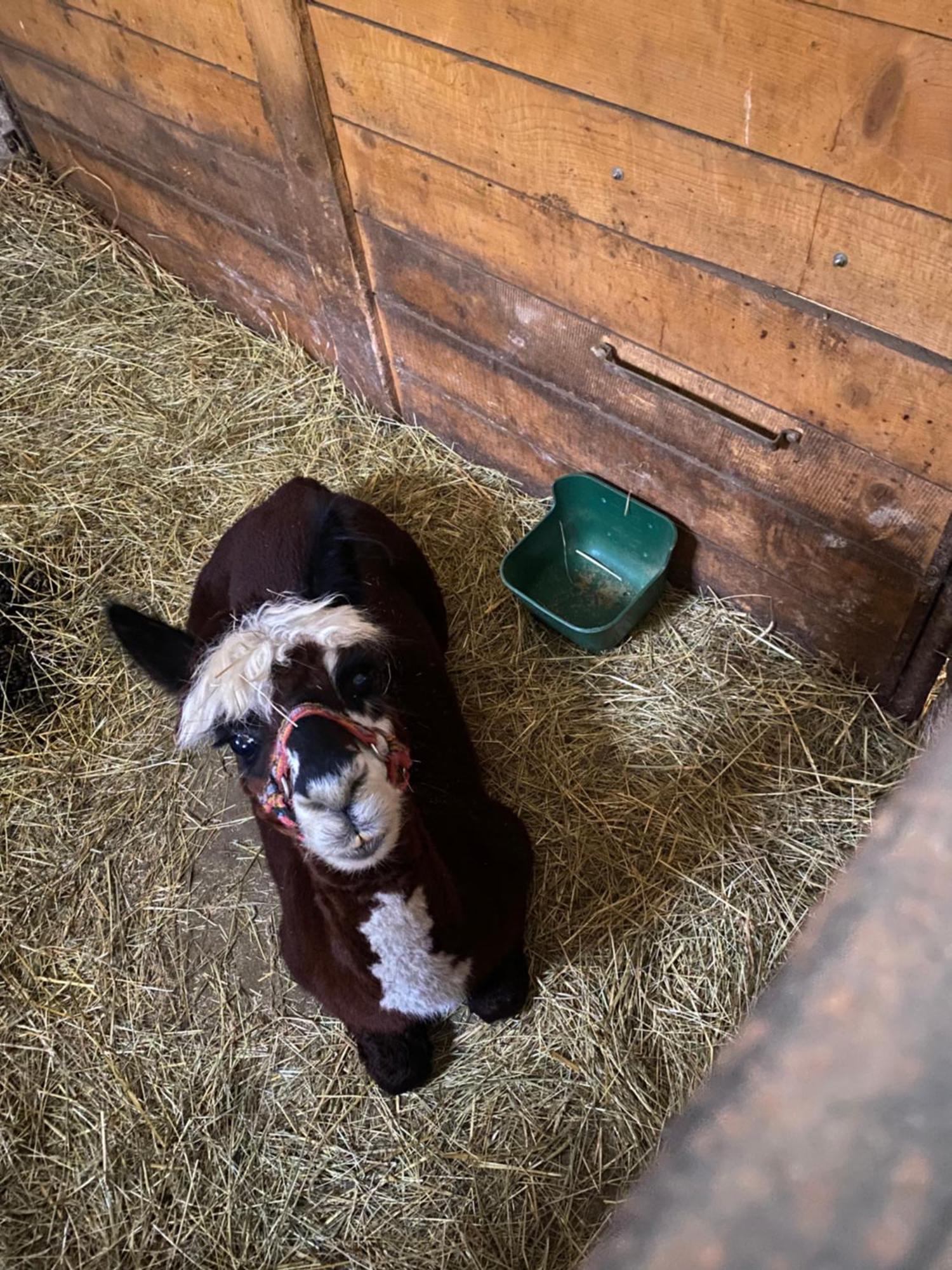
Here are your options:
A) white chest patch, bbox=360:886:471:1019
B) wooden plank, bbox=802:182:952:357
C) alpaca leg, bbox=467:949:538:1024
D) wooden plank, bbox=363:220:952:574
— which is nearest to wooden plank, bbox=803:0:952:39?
wooden plank, bbox=802:182:952:357

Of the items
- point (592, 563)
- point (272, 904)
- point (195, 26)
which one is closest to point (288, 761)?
point (272, 904)

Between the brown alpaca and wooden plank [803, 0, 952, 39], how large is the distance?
1.08 metres

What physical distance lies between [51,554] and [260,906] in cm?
131

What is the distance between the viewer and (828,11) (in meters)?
1.23

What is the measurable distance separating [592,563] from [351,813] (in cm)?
138

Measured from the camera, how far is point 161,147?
2.87 metres

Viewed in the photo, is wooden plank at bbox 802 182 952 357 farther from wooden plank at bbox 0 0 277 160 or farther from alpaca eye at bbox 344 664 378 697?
wooden plank at bbox 0 0 277 160

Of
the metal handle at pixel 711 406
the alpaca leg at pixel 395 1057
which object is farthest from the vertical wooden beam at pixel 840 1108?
the metal handle at pixel 711 406

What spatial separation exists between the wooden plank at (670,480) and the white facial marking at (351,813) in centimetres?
110

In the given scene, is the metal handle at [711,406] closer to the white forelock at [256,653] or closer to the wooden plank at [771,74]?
the wooden plank at [771,74]

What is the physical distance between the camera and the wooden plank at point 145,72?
2.40 meters

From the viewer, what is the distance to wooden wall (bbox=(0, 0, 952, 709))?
1.36 meters

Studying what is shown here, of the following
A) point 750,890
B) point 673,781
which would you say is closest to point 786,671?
point 673,781

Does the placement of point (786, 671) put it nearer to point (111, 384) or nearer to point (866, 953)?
point (866, 953)
